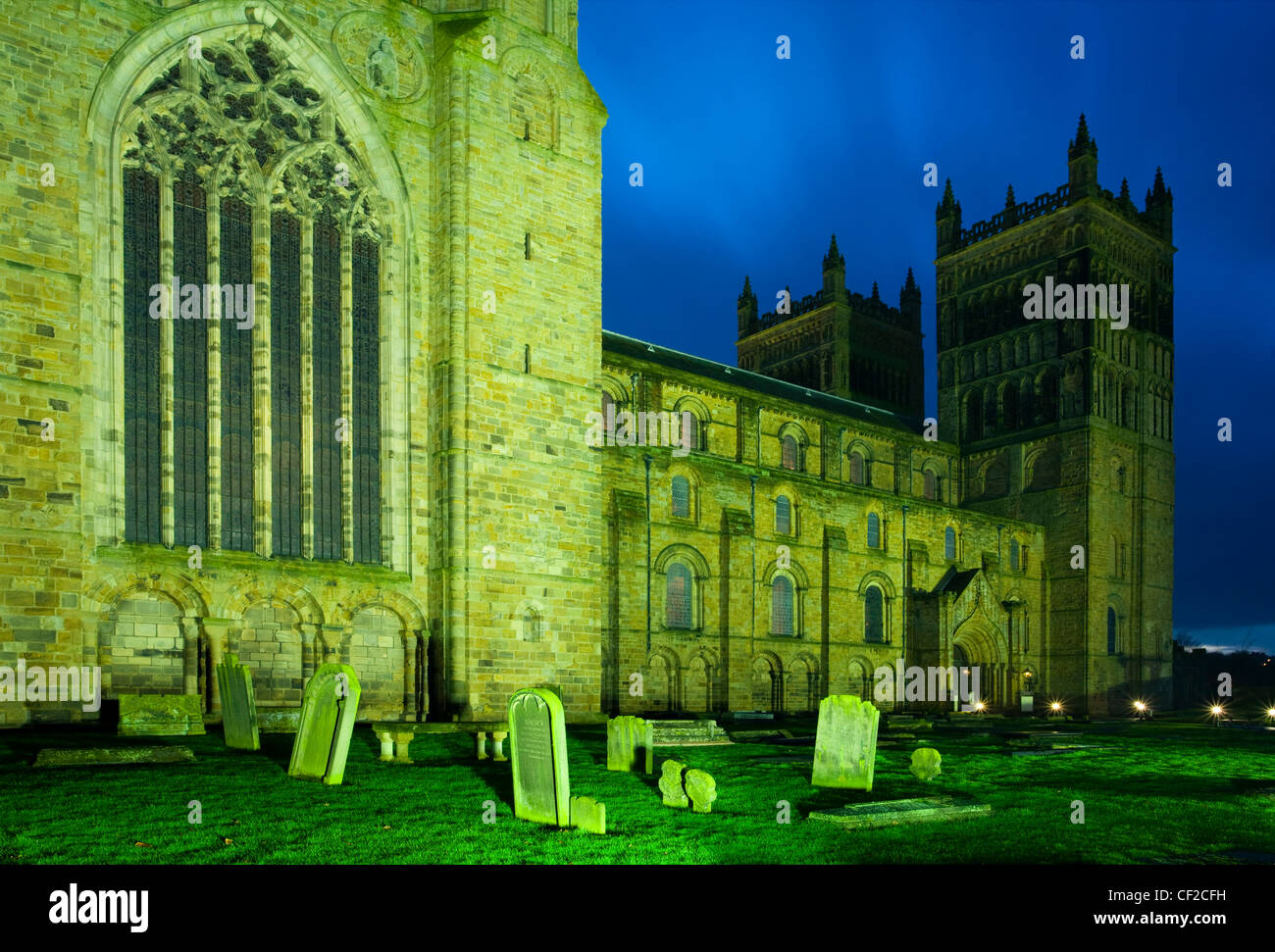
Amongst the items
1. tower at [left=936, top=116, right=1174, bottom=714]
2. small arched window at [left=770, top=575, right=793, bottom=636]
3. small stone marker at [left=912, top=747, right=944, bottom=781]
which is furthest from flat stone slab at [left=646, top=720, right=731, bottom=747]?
tower at [left=936, top=116, right=1174, bottom=714]

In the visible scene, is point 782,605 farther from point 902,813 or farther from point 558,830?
point 558,830

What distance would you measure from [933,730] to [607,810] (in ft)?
59.9

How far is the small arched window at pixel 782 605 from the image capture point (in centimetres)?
4159

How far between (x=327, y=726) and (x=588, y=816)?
168 inches

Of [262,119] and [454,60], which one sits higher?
[454,60]

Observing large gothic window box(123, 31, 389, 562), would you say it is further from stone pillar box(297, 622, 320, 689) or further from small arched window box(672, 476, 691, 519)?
small arched window box(672, 476, 691, 519)

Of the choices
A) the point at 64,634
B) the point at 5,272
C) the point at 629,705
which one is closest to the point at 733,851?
the point at 64,634

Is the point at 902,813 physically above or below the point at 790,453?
below

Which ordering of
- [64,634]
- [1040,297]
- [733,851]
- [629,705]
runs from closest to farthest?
[733,851] → [64,634] → [629,705] → [1040,297]

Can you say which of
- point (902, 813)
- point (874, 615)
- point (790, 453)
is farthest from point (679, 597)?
point (902, 813)

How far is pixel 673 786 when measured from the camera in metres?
11.0

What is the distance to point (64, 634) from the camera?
17.7 metres

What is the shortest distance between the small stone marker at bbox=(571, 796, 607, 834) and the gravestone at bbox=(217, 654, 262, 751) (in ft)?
23.7
